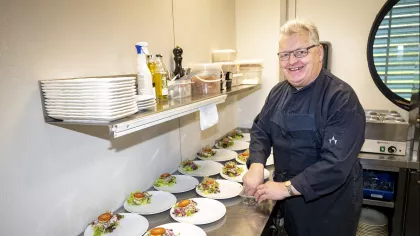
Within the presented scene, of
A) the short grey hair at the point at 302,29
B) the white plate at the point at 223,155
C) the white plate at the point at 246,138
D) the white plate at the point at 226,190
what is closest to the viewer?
the short grey hair at the point at 302,29

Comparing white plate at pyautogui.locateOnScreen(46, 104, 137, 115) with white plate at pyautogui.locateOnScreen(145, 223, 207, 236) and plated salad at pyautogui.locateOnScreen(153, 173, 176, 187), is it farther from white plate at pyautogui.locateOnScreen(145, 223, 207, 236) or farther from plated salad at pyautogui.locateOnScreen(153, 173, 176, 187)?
plated salad at pyautogui.locateOnScreen(153, 173, 176, 187)

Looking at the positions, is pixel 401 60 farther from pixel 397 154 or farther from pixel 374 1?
pixel 374 1

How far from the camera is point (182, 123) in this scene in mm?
2086

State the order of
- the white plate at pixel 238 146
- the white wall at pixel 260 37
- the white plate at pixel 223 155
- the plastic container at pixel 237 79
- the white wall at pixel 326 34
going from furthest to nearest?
the white wall at pixel 260 37 < the white wall at pixel 326 34 < the white plate at pixel 238 146 < the plastic container at pixel 237 79 < the white plate at pixel 223 155

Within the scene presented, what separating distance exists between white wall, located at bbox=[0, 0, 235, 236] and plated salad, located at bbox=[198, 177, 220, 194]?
0.33 metres

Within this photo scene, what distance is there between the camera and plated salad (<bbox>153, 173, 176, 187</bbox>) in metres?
1.70

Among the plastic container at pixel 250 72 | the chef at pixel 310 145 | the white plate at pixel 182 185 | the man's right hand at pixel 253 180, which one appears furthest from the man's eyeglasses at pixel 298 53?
the plastic container at pixel 250 72

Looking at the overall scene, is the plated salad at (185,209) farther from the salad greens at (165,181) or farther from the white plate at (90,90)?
the white plate at (90,90)

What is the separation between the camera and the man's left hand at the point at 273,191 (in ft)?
4.33

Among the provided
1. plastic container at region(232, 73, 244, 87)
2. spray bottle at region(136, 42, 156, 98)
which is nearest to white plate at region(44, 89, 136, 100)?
spray bottle at region(136, 42, 156, 98)

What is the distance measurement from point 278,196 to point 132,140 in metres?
0.80

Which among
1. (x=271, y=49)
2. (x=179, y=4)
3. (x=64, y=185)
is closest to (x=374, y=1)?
(x=271, y=49)

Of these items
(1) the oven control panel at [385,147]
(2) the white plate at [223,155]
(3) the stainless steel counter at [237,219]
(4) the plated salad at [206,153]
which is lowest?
(3) the stainless steel counter at [237,219]

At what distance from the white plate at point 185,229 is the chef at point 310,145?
334 millimetres
